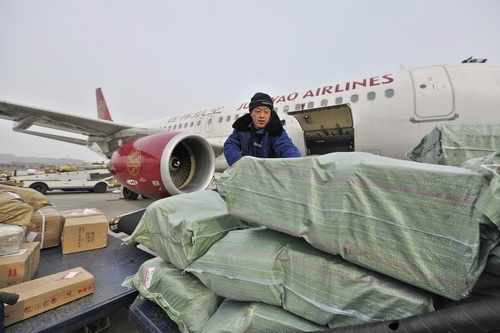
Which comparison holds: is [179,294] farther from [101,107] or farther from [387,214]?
[101,107]

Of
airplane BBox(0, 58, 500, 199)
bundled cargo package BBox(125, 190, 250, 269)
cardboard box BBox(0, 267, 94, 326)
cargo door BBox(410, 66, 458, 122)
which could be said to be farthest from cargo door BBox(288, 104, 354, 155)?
cardboard box BBox(0, 267, 94, 326)

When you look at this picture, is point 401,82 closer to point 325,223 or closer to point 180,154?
point 180,154

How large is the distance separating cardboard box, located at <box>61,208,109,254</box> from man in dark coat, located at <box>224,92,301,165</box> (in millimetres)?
1319

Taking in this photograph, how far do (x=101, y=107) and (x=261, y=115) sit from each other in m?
14.7

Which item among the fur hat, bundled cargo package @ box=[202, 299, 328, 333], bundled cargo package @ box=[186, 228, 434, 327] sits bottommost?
bundled cargo package @ box=[202, 299, 328, 333]

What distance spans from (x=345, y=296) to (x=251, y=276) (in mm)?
334

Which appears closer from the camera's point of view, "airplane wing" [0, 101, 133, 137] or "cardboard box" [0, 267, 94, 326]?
"cardboard box" [0, 267, 94, 326]

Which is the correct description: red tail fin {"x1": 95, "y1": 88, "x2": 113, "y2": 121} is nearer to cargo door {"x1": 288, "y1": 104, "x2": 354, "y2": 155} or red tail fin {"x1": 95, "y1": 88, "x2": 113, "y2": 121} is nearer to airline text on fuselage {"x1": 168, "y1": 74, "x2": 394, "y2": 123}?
airline text on fuselage {"x1": 168, "y1": 74, "x2": 394, "y2": 123}

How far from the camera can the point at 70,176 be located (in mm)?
9805

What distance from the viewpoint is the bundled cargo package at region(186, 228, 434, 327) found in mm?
718

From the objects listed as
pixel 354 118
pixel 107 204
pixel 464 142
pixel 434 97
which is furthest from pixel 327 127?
pixel 107 204

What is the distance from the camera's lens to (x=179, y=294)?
1.12 m

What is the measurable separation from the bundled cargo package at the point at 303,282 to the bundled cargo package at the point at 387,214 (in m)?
0.06

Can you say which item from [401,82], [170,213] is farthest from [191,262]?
[401,82]
